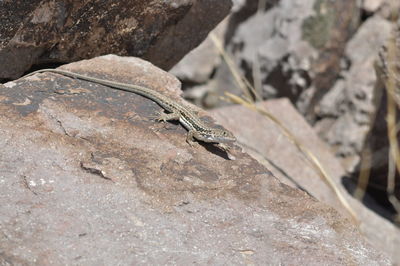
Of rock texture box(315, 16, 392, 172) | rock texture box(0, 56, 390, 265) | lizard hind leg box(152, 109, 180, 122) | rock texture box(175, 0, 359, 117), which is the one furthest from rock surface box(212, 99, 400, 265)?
rock texture box(0, 56, 390, 265)

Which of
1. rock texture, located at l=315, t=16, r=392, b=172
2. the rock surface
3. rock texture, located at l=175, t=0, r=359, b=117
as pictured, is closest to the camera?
the rock surface

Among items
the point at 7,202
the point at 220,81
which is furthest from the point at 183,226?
the point at 220,81

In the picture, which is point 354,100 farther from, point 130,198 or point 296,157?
point 130,198

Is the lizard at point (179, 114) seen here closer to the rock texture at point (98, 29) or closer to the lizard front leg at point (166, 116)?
the lizard front leg at point (166, 116)

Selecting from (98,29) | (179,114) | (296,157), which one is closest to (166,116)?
(179,114)

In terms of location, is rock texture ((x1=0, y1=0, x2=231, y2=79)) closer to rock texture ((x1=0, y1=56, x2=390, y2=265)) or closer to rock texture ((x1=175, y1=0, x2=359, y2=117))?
rock texture ((x1=0, y1=56, x2=390, y2=265))

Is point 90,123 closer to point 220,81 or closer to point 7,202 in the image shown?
point 7,202
